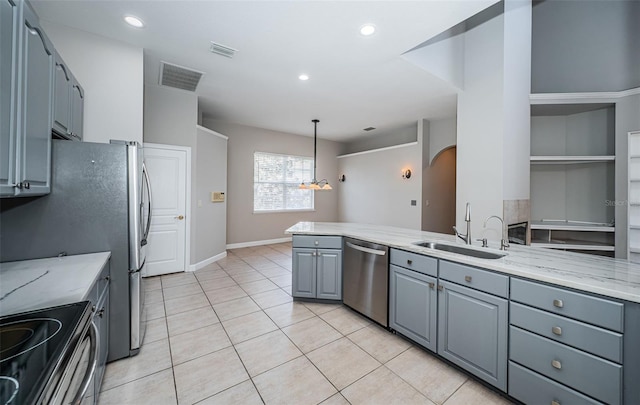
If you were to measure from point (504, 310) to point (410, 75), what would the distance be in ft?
10.00

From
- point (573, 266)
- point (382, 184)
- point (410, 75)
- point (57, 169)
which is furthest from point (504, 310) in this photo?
point (382, 184)

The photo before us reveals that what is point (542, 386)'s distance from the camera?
4.88ft

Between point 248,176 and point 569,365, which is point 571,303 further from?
point 248,176

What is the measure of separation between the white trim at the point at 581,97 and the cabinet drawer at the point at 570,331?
3.32 m

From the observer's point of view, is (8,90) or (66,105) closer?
(8,90)

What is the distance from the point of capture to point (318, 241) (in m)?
3.02

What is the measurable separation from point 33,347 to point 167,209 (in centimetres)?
349

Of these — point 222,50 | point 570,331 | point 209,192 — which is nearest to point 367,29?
point 222,50

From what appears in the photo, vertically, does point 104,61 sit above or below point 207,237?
above

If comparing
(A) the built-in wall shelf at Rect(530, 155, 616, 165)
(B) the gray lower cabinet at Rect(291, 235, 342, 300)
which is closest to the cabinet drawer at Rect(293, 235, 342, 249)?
(B) the gray lower cabinet at Rect(291, 235, 342, 300)

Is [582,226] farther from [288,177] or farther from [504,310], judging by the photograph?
[288,177]

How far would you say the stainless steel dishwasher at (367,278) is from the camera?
97.4 inches

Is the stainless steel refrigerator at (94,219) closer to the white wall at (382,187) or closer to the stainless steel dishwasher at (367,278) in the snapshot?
the stainless steel dishwasher at (367,278)

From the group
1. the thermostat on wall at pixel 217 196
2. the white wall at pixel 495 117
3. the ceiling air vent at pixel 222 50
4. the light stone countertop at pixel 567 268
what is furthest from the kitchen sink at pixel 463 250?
the thermostat on wall at pixel 217 196
